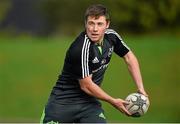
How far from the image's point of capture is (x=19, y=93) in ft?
51.4

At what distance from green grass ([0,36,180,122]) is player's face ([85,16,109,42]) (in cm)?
773

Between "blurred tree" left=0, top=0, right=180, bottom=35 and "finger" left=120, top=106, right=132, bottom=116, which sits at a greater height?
"finger" left=120, top=106, right=132, bottom=116

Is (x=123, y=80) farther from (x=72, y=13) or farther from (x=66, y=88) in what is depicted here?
(x=66, y=88)

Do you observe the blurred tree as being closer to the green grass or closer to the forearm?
the green grass

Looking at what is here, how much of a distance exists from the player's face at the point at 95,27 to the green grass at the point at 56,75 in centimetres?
773

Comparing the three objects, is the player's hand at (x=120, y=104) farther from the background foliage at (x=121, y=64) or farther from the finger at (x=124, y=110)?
the background foliage at (x=121, y=64)

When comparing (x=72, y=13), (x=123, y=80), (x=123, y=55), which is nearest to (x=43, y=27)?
(x=72, y=13)

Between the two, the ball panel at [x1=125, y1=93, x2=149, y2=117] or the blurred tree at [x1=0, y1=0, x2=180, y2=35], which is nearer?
the ball panel at [x1=125, y1=93, x2=149, y2=117]

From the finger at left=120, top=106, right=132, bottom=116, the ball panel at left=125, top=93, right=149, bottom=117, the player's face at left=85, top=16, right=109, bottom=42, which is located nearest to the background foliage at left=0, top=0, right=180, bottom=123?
the ball panel at left=125, top=93, right=149, bottom=117

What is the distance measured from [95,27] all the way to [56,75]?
29.5 ft

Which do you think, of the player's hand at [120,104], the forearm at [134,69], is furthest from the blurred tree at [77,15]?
the player's hand at [120,104]

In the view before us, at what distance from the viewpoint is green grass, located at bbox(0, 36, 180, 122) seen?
14.5 m

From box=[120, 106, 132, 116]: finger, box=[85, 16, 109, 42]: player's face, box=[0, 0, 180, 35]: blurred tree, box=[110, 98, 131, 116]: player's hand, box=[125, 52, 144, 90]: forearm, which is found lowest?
box=[0, 0, 180, 35]: blurred tree

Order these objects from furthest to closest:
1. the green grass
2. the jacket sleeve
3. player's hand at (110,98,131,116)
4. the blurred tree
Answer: the blurred tree < the green grass < the jacket sleeve < player's hand at (110,98,131,116)
